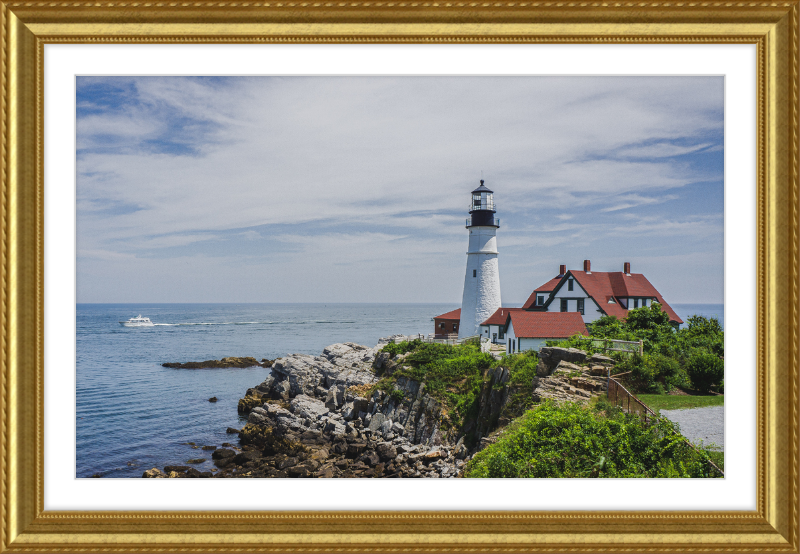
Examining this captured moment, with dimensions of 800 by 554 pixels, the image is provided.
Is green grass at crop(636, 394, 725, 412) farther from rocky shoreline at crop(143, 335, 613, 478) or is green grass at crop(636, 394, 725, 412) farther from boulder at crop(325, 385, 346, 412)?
boulder at crop(325, 385, 346, 412)

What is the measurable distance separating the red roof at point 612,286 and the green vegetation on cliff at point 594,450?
40.0 feet

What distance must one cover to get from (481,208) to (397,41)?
20761 millimetres

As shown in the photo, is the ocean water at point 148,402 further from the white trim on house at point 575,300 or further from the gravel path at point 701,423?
the white trim on house at point 575,300

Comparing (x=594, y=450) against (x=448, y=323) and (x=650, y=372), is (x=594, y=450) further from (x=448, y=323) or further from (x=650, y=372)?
(x=448, y=323)

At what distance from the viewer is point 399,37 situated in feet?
12.9

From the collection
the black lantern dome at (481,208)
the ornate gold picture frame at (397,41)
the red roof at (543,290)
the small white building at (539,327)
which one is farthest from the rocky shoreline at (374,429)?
the black lantern dome at (481,208)

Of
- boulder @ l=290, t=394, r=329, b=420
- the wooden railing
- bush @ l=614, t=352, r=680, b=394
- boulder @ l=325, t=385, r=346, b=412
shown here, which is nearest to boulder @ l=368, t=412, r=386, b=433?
boulder @ l=290, t=394, r=329, b=420

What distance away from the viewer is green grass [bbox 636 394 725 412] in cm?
792

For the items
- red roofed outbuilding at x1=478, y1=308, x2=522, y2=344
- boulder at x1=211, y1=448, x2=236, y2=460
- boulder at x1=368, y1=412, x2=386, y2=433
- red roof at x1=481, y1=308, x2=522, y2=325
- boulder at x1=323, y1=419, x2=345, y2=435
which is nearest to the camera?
boulder at x1=211, y1=448, x2=236, y2=460

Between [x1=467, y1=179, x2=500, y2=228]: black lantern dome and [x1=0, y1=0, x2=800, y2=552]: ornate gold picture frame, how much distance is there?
20214 mm

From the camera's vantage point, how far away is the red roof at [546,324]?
1603 cm

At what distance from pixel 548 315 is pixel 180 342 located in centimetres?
4379

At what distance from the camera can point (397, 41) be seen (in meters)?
3.96

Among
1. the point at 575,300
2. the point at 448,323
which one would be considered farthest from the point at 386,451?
the point at 448,323
